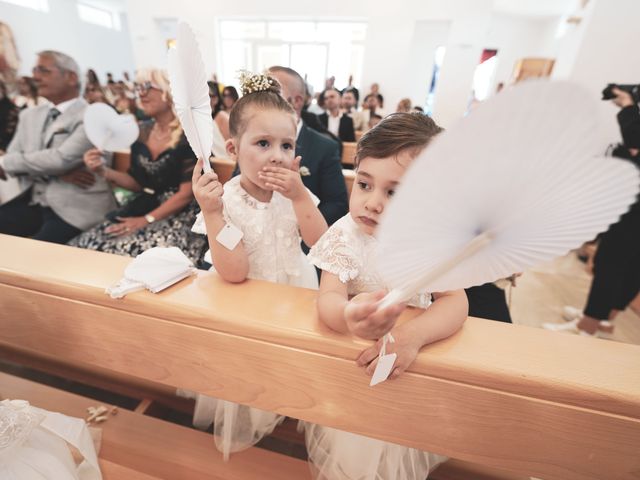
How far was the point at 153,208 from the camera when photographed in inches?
79.7

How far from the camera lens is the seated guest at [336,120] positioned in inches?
187

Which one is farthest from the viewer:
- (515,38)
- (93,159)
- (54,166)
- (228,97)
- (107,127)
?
(515,38)

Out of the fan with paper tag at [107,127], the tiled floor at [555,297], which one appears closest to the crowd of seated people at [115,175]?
the fan with paper tag at [107,127]

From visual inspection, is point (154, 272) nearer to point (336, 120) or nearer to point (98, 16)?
point (336, 120)

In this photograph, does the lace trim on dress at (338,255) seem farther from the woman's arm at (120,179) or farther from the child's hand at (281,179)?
the woman's arm at (120,179)

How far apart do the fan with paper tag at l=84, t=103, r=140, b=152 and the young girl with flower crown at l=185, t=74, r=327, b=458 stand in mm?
1019

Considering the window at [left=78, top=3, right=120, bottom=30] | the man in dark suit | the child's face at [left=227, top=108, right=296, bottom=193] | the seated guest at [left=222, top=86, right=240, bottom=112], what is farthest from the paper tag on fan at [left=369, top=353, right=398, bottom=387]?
the window at [left=78, top=3, right=120, bottom=30]

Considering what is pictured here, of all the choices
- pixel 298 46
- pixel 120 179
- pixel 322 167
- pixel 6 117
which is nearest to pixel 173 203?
pixel 120 179

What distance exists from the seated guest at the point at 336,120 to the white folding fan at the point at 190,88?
4158mm

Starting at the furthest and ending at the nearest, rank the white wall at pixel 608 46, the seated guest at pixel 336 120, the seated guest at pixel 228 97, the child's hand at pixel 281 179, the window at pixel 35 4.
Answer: the window at pixel 35 4
the seated guest at pixel 336 120
the white wall at pixel 608 46
the seated guest at pixel 228 97
the child's hand at pixel 281 179

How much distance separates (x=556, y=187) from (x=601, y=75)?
6.56 m

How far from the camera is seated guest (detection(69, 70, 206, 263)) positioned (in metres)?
1.81

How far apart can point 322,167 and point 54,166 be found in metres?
1.66

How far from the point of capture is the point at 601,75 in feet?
15.8
